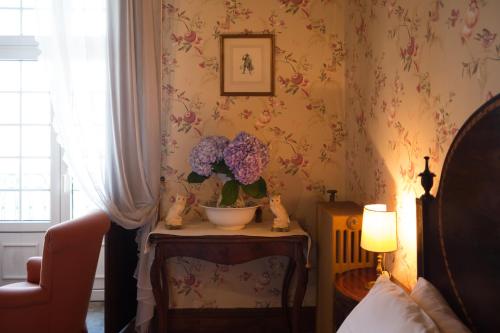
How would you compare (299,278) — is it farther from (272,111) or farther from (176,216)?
(272,111)

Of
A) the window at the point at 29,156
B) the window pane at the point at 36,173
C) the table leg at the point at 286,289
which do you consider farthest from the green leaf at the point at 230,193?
the window pane at the point at 36,173

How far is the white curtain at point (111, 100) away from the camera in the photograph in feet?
7.81

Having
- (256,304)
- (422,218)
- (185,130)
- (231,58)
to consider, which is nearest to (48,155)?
(185,130)

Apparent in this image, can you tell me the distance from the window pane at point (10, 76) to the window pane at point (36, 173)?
22.3 inches

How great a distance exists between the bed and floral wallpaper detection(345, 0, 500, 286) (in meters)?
0.16

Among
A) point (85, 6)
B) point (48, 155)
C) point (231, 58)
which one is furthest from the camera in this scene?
point (48, 155)

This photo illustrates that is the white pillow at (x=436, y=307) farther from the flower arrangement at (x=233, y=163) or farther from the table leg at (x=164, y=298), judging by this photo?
the table leg at (x=164, y=298)

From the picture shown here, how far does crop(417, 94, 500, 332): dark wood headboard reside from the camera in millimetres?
1095

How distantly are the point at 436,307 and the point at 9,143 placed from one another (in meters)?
3.15

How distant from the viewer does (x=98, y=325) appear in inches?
109

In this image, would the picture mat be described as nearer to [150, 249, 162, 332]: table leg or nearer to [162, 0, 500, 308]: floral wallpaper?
[162, 0, 500, 308]: floral wallpaper

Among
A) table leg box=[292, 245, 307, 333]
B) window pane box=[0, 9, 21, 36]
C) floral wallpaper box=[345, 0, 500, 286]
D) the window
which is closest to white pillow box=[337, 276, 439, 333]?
floral wallpaper box=[345, 0, 500, 286]

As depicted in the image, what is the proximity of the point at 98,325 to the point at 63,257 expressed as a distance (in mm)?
996

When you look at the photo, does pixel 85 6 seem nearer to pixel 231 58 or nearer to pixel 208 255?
pixel 231 58
